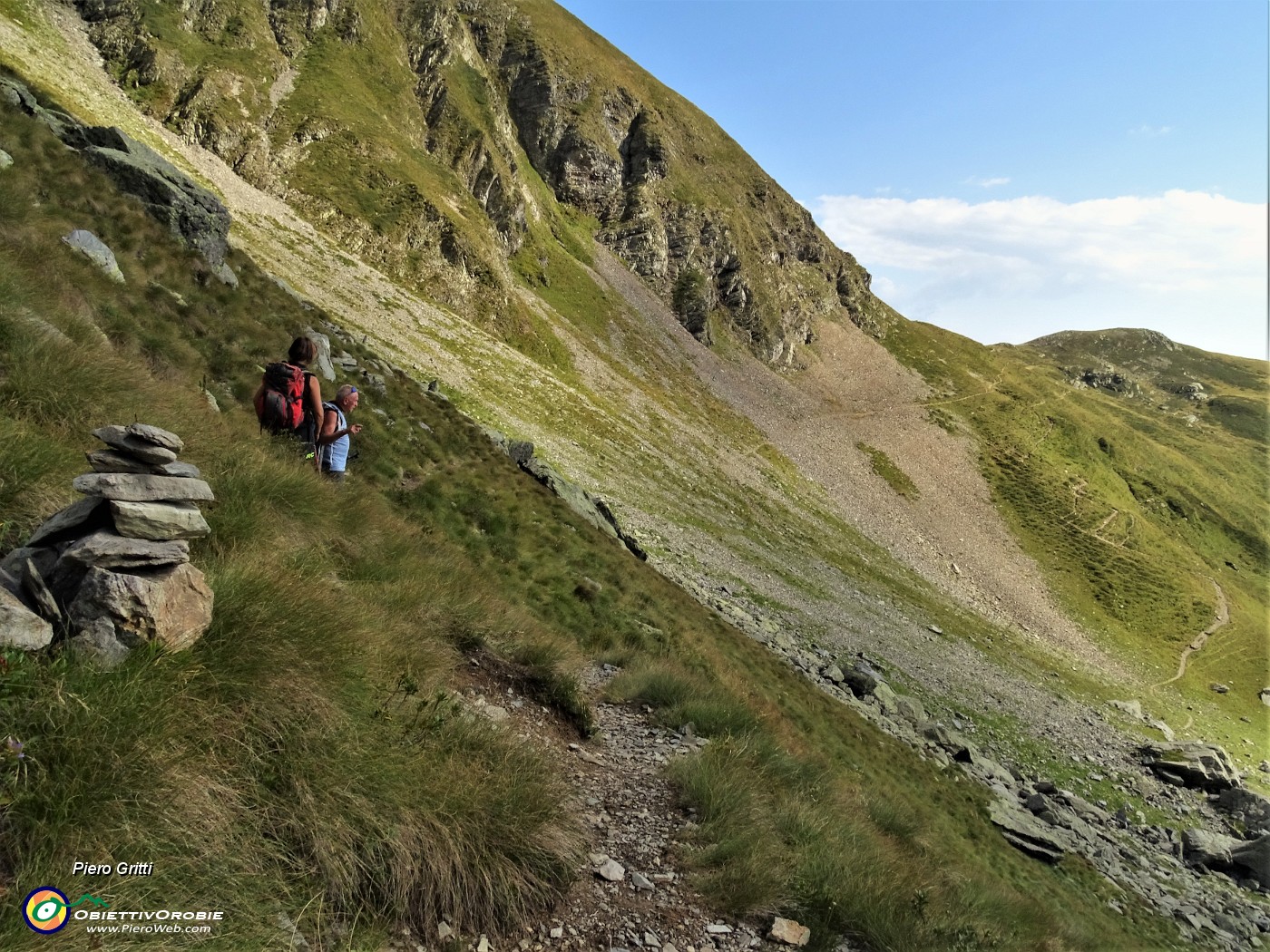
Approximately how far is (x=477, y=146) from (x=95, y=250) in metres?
64.3

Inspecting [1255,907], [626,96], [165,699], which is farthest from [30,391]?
[626,96]

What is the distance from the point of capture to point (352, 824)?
3.60 metres

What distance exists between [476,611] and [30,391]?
16.6 feet

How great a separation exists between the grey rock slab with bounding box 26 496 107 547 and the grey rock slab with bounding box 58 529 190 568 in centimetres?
19

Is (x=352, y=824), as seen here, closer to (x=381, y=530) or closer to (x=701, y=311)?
(x=381, y=530)

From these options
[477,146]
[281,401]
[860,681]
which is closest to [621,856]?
[281,401]

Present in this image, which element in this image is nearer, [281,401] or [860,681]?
[281,401]

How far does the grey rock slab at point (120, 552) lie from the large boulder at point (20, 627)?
38cm

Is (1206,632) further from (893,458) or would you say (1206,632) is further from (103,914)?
(103,914)

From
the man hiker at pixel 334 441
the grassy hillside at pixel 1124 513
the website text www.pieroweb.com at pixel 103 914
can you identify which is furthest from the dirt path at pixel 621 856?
the grassy hillside at pixel 1124 513

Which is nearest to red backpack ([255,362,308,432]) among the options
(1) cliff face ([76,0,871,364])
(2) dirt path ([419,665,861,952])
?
(2) dirt path ([419,665,861,952])

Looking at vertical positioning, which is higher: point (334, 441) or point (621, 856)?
point (334, 441)

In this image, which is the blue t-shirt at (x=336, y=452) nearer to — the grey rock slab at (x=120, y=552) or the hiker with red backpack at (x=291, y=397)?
the hiker with red backpack at (x=291, y=397)

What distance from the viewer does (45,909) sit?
2.46 metres
